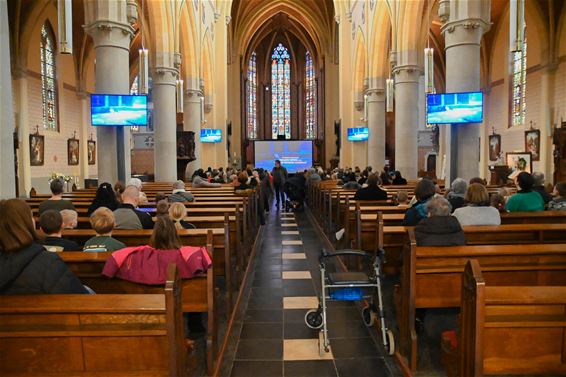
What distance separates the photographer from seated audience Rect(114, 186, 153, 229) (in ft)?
18.7

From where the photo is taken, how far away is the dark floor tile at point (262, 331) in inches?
196

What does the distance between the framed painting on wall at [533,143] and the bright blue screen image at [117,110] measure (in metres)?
16.3

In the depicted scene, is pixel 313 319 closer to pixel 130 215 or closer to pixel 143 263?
pixel 143 263

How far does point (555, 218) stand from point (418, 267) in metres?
3.57

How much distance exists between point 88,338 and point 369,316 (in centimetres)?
332

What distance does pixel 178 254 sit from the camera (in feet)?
12.0

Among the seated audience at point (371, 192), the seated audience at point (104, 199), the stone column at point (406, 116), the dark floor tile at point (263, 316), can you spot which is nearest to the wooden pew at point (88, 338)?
the dark floor tile at point (263, 316)

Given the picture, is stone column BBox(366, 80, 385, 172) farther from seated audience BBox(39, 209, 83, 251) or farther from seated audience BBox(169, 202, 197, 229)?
seated audience BBox(39, 209, 83, 251)

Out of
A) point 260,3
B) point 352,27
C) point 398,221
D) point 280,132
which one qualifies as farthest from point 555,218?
point 280,132

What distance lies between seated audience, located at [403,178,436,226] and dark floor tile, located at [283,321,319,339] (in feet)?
5.58

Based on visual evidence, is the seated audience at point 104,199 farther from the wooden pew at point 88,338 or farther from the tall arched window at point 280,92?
the tall arched window at point 280,92

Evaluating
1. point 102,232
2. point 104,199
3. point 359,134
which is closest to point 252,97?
point 359,134

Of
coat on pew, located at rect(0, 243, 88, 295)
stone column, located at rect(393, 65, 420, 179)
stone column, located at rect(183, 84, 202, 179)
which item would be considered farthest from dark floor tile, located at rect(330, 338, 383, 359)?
stone column, located at rect(183, 84, 202, 179)

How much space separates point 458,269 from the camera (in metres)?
3.91
